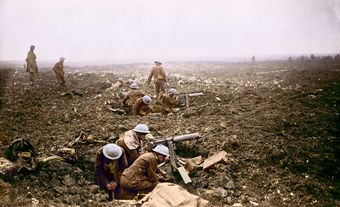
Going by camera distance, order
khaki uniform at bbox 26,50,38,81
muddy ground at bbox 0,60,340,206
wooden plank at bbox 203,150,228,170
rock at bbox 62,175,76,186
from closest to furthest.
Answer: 1. muddy ground at bbox 0,60,340,206
2. rock at bbox 62,175,76,186
3. wooden plank at bbox 203,150,228,170
4. khaki uniform at bbox 26,50,38,81

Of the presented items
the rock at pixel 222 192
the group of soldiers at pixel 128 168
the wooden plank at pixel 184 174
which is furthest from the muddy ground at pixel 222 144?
the group of soldiers at pixel 128 168

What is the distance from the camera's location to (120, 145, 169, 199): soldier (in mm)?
5176

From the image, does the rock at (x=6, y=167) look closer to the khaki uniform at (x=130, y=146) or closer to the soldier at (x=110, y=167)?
the soldier at (x=110, y=167)

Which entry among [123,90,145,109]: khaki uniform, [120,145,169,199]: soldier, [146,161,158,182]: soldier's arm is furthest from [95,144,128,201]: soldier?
[123,90,145,109]: khaki uniform

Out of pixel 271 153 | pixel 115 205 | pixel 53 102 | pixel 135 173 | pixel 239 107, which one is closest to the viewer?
pixel 115 205

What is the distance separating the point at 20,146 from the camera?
5668 mm

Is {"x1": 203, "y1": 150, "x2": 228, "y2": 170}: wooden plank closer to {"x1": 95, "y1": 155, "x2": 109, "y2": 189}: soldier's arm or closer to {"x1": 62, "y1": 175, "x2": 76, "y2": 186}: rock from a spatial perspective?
{"x1": 95, "y1": 155, "x2": 109, "y2": 189}: soldier's arm

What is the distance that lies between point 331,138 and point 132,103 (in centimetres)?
546

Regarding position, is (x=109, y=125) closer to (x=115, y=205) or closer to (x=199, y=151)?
(x=199, y=151)

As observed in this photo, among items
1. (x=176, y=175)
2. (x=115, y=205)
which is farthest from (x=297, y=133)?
(x=115, y=205)

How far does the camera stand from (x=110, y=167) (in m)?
5.55

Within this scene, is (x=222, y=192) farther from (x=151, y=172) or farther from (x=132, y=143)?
(x=132, y=143)

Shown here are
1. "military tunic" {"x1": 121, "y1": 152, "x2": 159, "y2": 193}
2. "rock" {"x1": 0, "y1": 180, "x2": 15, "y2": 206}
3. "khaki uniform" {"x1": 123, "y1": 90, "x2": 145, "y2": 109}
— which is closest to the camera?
"rock" {"x1": 0, "y1": 180, "x2": 15, "y2": 206}

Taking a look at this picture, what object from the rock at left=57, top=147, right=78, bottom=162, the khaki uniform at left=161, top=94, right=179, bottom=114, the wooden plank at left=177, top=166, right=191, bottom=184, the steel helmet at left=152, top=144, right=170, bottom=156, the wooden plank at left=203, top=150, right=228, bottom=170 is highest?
the khaki uniform at left=161, top=94, right=179, bottom=114
